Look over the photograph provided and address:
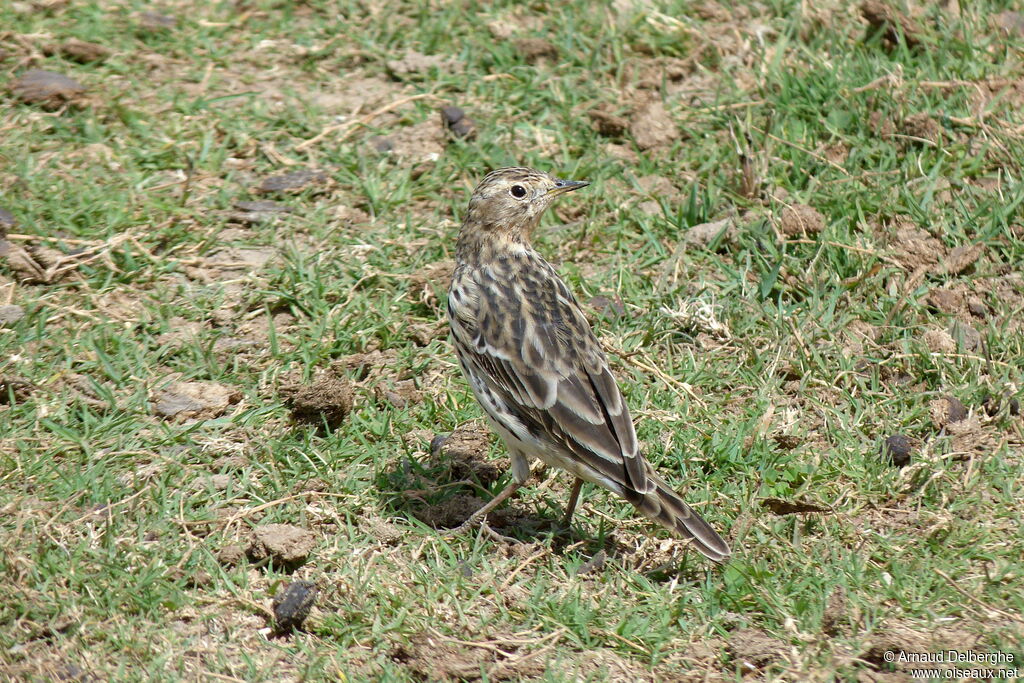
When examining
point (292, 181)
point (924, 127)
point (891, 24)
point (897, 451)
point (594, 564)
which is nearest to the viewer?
point (594, 564)

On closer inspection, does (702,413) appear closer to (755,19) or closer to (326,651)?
(326,651)

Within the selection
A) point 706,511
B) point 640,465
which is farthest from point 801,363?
point 640,465

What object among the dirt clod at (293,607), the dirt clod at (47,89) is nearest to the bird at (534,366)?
the dirt clod at (293,607)

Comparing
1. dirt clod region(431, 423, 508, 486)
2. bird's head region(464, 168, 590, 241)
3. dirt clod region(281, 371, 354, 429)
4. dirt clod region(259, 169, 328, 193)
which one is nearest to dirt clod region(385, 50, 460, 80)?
dirt clod region(259, 169, 328, 193)

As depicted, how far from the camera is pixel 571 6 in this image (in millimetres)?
9586

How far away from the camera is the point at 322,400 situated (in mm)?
6637

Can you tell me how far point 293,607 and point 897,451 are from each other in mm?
3275

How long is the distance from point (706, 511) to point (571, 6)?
496cm

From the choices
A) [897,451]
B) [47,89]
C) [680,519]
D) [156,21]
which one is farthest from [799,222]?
[47,89]

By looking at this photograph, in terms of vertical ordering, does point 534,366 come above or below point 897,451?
above

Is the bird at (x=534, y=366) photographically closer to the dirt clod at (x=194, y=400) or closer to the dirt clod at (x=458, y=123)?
the dirt clod at (x=194, y=400)

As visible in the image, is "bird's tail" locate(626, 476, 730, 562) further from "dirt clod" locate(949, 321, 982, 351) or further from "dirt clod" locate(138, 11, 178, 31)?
"dirt clod" locate(138, 11, 178, 31)

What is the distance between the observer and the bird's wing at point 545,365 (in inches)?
226

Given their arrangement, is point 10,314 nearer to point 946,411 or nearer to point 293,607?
point 293,607
